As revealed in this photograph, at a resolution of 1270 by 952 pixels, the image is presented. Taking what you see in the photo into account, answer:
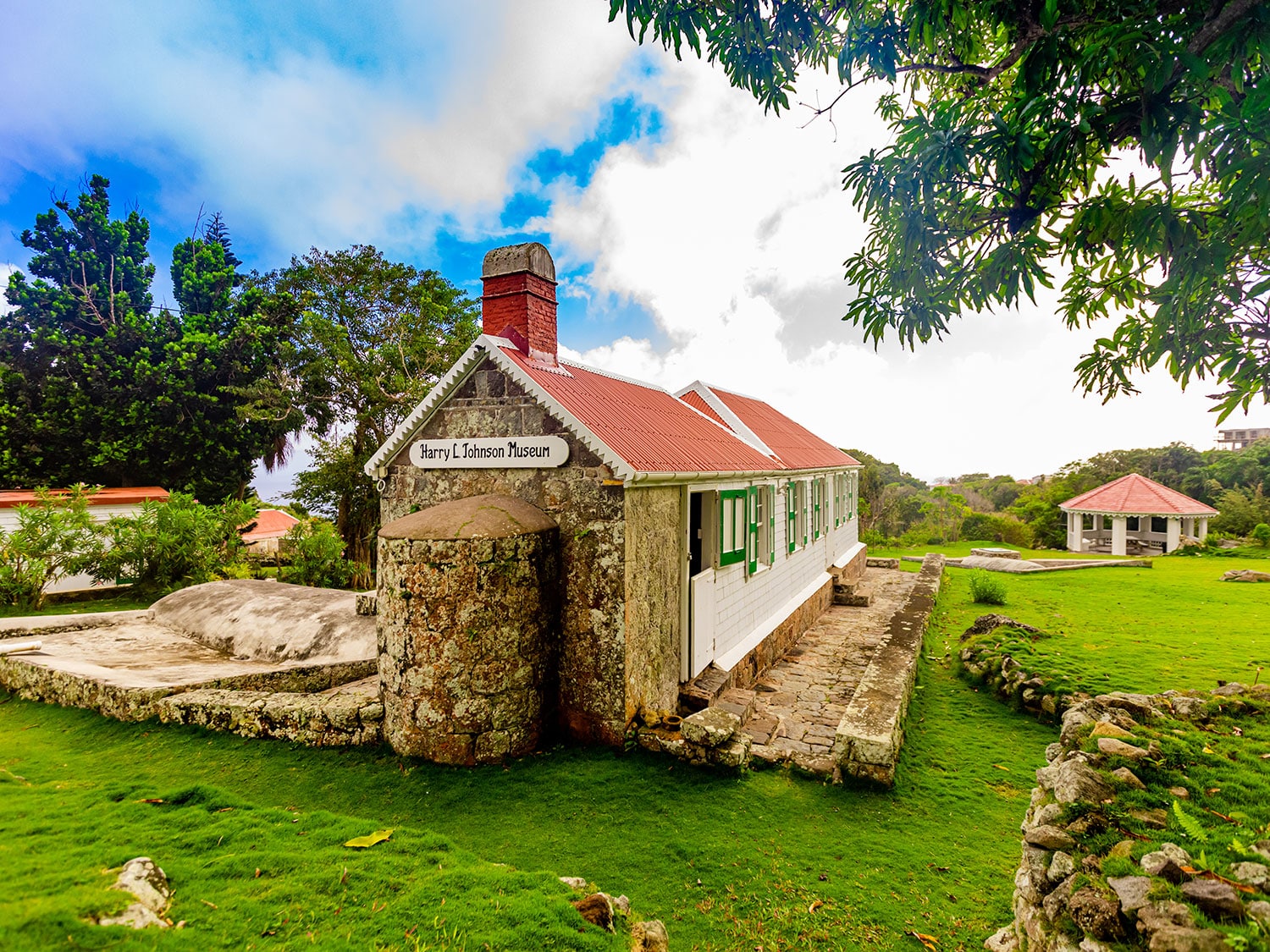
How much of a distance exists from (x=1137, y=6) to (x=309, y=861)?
25.1 feet

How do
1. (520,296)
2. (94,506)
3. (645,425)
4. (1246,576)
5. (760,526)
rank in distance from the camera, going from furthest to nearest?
(94,506) → (1246,576) → (760,526) → (645,425) → (520,296)

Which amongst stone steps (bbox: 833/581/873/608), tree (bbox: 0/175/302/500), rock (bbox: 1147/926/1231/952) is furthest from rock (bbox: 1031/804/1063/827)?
tree (bbox: 0/175/302/500)

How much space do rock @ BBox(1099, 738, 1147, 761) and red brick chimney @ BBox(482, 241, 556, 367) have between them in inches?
303

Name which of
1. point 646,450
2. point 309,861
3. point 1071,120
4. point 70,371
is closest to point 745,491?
point 646,450

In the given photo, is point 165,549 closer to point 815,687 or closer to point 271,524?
point 815,687

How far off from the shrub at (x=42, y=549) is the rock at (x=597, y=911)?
676 inches

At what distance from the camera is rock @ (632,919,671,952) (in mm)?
3676

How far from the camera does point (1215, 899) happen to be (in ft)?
9.27

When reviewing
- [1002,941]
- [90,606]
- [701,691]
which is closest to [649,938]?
[1002,941]

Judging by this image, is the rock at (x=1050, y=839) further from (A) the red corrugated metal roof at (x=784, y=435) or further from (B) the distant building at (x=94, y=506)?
Answer: (B) the distant building at (x=94, y=506)

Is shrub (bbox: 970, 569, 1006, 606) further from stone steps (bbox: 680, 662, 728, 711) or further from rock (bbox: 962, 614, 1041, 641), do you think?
stone steps (bbox: 680, 662, 728, 711)

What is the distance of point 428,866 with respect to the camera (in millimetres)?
4047

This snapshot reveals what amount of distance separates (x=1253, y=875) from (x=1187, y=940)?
64cm

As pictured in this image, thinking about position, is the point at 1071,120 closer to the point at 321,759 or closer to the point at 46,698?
the point at 321,759
